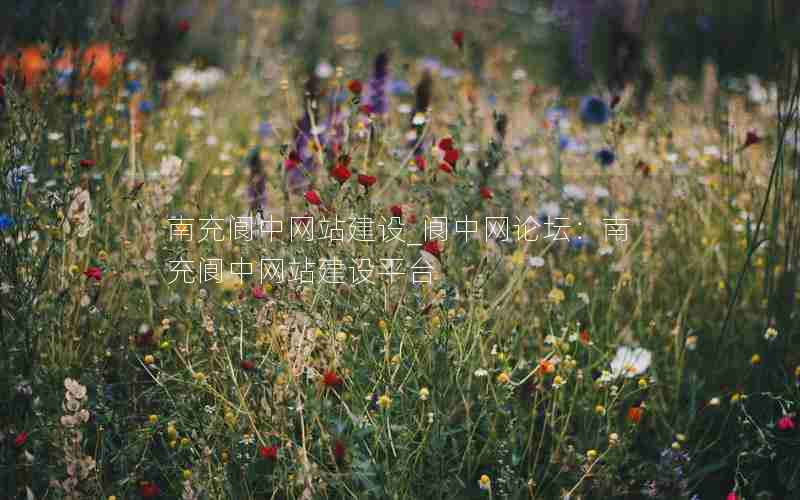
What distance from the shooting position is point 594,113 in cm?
463

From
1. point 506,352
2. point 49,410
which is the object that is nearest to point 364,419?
point 506,352

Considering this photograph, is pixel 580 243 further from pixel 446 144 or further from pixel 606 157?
pixel 446 144

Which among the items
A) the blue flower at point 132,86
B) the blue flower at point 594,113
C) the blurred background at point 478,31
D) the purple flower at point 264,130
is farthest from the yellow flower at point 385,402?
the blue flower at point 594,113

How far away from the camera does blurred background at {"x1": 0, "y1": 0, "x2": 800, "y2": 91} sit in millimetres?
3074

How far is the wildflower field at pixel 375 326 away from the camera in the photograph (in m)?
1.97

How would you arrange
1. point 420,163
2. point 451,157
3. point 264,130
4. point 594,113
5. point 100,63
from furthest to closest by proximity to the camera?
point 100,63
point 594,113
point 264,130
point 420,163
point 451,157

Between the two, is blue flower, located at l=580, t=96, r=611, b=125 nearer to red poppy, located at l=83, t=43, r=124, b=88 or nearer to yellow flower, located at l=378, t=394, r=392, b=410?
red poppy, located at l=83, t=43, r=124, b=88

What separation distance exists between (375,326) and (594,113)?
2.82 meters

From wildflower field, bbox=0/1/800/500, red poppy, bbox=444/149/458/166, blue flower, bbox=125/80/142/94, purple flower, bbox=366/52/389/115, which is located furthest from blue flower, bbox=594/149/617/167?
blue flower, bbox=125/80/142/94

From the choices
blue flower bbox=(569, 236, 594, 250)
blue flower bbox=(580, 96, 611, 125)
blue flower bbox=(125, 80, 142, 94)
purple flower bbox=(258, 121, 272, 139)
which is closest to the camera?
blue flower bbox=(569, 236, 594, 250)

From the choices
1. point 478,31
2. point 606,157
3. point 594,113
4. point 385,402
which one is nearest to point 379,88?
point 606,157

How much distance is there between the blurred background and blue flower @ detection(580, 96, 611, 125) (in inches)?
6.0

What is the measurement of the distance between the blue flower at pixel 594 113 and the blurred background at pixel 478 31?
0.50ft

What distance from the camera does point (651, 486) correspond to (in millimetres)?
2027
